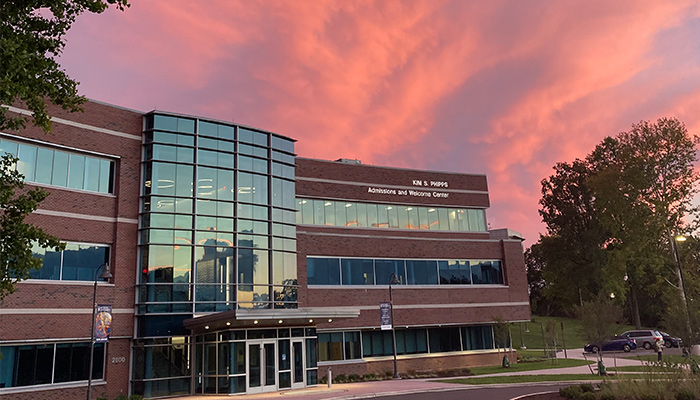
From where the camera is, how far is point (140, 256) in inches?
1141

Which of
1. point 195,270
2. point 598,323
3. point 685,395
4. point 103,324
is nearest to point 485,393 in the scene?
point 685,395

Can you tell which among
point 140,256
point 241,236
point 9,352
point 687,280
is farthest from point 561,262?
point 9,352

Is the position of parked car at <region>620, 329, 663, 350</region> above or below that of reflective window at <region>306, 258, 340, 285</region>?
below

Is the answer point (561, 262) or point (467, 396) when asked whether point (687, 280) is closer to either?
point (561, 262)

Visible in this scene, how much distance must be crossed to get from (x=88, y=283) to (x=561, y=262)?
204 feet

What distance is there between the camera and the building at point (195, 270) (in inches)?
1033

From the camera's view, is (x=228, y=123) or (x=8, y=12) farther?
(x=228, y=123)

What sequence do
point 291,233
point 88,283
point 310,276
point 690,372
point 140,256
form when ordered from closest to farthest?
point 690,372, point 88,283, point 140,256, point 291,233, point 310,276

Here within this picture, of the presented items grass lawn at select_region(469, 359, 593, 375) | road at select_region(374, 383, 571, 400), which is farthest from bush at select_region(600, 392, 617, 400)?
grass lawn at select_region(469, 359, 593, 375)

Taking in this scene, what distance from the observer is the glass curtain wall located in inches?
1138

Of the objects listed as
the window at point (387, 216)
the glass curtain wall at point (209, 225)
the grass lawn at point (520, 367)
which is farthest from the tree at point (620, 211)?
the glass curtain wall at point (209, 225)

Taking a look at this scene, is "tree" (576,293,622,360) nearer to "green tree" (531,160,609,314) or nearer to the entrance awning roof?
the entrance awning roof

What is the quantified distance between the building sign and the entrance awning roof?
3.70 metres

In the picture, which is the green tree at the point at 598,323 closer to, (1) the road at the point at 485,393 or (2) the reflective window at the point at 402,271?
(1) the road at the point at 485,393
